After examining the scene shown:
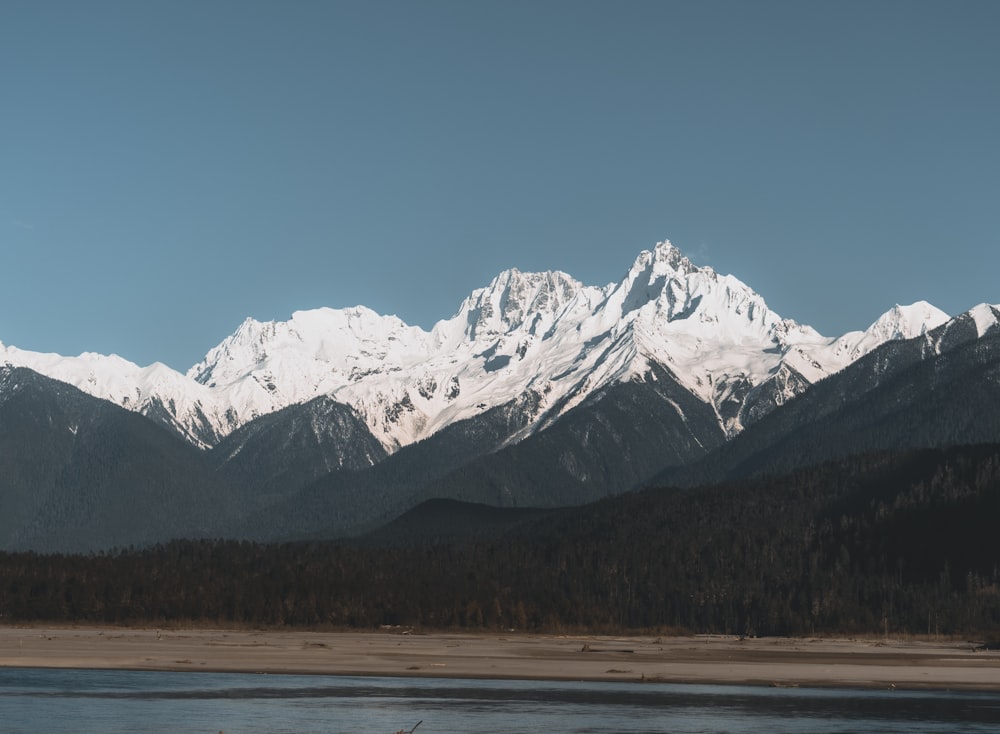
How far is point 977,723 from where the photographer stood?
376 ft

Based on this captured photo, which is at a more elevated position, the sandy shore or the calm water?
the sandy shore

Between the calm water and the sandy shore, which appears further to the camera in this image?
the sandy shore

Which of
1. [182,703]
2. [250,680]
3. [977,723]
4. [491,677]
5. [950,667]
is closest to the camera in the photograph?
[977,723]

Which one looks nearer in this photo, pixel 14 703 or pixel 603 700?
pixel 14 703

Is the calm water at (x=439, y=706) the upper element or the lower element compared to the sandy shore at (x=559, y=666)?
lower

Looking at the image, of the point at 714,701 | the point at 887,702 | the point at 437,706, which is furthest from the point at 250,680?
the point at 887,702

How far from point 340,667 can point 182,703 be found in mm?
48887

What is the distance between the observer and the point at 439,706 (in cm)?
12500

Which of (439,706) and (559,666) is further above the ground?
(559,666)

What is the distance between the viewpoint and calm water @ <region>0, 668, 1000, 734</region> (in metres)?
110

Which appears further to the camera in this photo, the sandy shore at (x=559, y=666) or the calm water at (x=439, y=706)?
the sandy shore at (x=559, y=666)

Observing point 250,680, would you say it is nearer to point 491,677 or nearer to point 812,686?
point 491,677

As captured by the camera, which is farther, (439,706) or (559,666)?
(559,666)

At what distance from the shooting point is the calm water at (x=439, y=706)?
359 ft
